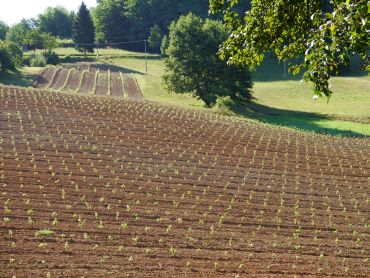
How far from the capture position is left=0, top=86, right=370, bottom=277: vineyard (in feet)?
33.9

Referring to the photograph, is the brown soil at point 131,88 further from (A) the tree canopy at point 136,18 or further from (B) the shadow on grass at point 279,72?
(A) the tree canopy at point 136,18

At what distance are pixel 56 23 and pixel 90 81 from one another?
67688 mm

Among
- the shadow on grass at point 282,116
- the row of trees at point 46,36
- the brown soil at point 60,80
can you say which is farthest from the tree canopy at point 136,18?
the shadow on grass at point 282,116

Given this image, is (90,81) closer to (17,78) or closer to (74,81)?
(74,81)

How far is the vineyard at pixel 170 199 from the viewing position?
10.3m

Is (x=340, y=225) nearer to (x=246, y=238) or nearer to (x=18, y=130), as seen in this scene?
(x=246, y=238)

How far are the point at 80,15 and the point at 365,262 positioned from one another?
286 feet

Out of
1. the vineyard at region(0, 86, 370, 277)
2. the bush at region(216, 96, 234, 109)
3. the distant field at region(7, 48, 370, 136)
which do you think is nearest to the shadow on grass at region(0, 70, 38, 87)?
the distant field at region(7, 48, 370, 136)

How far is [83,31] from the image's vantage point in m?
89.7

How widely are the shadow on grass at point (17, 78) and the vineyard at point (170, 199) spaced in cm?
2543

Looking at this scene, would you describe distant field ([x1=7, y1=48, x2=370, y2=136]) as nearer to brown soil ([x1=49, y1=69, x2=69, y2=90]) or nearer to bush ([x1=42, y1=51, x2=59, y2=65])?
bush ([x1=42, y1=51, x2=59, y2=65])

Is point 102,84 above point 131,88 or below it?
above

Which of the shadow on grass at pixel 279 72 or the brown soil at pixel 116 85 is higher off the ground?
the shadow on grass at pixel 279 72

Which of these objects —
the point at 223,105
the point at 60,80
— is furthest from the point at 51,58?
the point at 223,105
